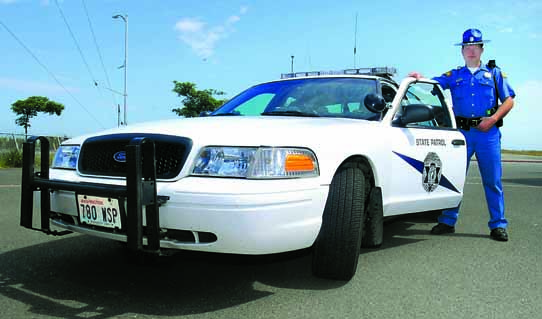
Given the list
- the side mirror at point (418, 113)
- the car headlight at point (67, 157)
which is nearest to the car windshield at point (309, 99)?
the side mirror at point (418, 113)

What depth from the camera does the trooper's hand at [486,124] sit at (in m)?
5.06

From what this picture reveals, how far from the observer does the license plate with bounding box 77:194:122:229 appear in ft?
9.16

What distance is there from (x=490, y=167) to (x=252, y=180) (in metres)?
3.35

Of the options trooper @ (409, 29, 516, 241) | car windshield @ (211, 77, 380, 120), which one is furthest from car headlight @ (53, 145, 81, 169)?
trooper @ (409, 29, 516, 241)

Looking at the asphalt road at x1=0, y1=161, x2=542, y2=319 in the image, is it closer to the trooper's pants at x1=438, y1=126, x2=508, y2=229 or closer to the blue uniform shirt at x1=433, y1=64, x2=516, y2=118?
the trooper's pants at x1=438, y1=126, x2=508, y2=229

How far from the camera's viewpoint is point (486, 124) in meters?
5.09

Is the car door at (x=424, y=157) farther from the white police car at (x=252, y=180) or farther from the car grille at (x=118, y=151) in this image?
the car grille at (x=118, y=151)

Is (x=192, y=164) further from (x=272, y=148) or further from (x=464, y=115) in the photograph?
(x=464, y=115)

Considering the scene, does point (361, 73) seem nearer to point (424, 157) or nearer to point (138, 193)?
point (424, 157)

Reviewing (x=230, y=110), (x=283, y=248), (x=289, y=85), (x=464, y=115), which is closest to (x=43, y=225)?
(x=283, y=248)

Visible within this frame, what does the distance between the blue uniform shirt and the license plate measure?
3.85 m

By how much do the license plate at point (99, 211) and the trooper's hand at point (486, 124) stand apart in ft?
12.5

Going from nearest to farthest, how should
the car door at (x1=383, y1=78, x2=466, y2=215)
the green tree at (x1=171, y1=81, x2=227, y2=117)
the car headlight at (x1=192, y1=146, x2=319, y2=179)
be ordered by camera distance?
1. the car headlight at (x1=192, y1=146, x2=319, y2=179)
2. the car door at (x1=383, y1=78, x2=466, y2=215)
3. the green tree at (x1=171, y1=81, x2=227, y2=117)

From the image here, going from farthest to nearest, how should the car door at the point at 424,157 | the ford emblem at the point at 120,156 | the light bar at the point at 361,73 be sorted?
the light bar at the point at 361,73 < the car door at the point at 424,157 < the ford emblem at the point at 120,156
